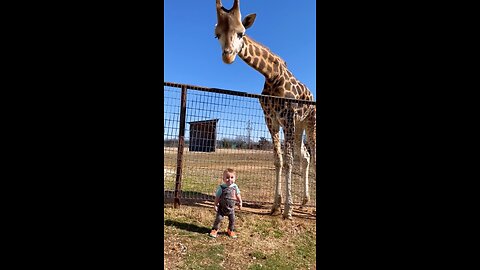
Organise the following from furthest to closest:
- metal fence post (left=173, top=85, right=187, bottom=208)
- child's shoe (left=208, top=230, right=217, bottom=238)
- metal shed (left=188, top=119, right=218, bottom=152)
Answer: metal shed (left=188, top=119, right=218, bottom=152)
metal fence post (left=173, top=85, right=187, bottom=208)
child's shoe (left=208, top=230, right=217, bottom=238)

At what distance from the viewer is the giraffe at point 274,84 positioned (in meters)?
3.62

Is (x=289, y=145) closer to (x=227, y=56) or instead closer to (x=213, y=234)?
(x=227, y=56)

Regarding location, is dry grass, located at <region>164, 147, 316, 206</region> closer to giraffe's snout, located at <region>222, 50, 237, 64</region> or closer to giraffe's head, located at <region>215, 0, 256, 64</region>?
giraffe's snout, located at <region>222, 50, 237, 64</region>

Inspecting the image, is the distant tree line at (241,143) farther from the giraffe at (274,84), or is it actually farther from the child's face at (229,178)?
the child's face at (229,178)

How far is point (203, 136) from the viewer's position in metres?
3.48

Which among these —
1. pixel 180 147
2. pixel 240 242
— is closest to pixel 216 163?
pixel 180 147

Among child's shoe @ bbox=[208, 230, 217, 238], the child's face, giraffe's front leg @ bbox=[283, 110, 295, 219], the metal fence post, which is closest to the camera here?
child's shoe @ bbox=[208, 230, 217, 238]

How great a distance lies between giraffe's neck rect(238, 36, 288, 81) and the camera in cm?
404

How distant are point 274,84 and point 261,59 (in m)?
0.40

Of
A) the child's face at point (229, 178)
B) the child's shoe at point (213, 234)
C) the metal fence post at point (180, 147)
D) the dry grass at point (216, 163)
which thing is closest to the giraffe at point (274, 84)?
the dry grass at point (216, 163)

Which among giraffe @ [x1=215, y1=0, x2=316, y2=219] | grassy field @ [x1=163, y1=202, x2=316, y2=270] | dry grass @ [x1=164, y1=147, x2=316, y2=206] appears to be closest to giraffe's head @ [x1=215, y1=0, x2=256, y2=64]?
giraffe @ [x1=215, y1=0, x2=316, y2=219]
